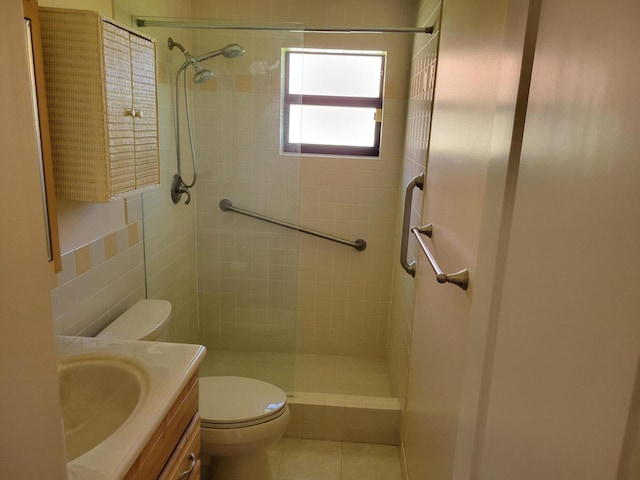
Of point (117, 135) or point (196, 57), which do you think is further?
point (196, 57)

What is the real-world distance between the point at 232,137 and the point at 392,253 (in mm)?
1221

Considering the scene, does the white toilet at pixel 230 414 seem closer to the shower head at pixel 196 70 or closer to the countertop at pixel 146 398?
the countertop at pixel 146 398

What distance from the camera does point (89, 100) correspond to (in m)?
1.38

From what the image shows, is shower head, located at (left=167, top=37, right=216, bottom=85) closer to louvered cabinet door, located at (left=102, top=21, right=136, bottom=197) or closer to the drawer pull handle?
louvered cabinet door, located at (left=102, top=21, right=136, bottom=197)

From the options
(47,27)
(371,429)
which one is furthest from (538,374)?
(371,429)

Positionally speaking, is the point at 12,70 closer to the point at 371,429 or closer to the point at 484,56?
the point at 484,56

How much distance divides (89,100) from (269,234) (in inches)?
56.6

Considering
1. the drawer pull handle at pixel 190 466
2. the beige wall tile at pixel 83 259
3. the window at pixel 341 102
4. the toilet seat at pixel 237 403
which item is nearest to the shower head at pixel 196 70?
the window at pixel 341 102

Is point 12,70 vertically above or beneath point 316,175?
above

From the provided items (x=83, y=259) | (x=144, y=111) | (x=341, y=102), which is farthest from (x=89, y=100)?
(x=341, y=102)

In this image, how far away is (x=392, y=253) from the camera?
9.76 feet

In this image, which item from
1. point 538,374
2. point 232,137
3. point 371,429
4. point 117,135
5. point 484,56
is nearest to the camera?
point 538,374

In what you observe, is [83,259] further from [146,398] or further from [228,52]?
[228,52]

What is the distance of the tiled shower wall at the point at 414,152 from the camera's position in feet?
6.73
